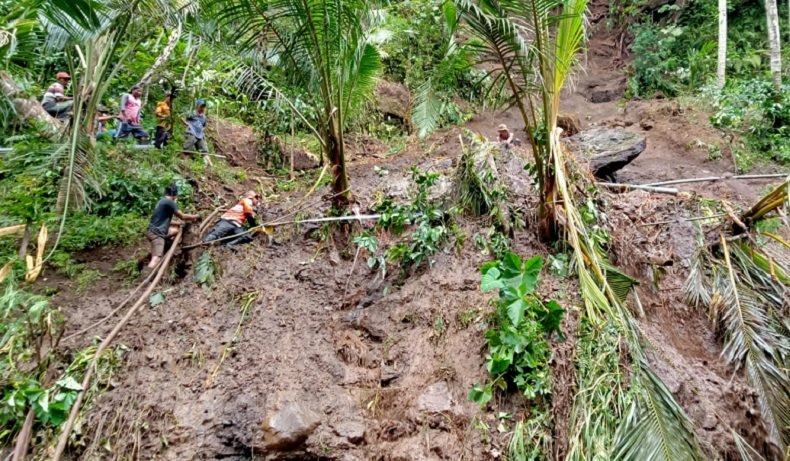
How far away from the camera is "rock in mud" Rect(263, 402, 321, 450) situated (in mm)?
3289

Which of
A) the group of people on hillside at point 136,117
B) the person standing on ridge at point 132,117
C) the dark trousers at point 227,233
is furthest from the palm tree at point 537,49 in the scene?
the person standing on ridge at point 132,117

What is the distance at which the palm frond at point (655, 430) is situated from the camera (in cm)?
294

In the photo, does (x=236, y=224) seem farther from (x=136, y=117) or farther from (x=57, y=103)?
(x=57, y=103)

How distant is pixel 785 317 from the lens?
3.96 metres

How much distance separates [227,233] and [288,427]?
2759mm

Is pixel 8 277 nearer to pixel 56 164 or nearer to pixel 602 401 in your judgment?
pixel 56 164

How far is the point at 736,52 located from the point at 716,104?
3.21m

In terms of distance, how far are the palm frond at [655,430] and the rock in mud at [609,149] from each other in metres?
4.66

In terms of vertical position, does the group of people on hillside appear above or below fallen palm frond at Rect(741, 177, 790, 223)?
above

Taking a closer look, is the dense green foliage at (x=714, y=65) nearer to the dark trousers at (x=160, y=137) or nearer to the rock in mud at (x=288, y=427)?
the rock in mud at (x=288, y=427)

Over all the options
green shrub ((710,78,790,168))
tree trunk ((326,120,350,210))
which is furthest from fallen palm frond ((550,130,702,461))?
green shrub ((710,78,790,168))

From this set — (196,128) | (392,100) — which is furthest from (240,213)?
(392,100)

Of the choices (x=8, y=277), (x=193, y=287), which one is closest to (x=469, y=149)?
(x=193, y=287)

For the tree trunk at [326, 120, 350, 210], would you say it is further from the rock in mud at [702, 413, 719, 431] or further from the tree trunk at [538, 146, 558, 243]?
the rock in mud at [702, 413, 719, 431]
